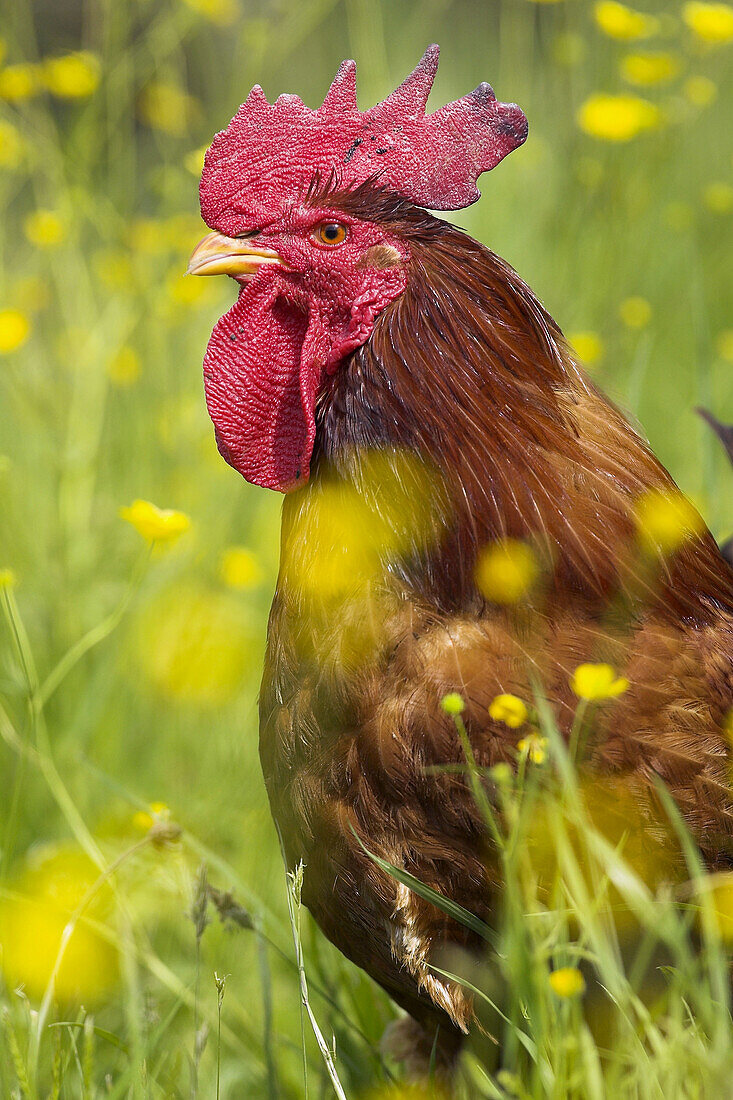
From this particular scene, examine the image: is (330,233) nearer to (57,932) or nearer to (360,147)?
(360,147)

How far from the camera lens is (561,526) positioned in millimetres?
1903

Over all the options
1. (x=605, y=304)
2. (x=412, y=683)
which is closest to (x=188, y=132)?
(x=605, y=304)

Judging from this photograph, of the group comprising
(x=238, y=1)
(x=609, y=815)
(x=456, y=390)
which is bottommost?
(x=609, y=815)

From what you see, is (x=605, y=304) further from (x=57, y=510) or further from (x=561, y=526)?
(x=561, y=526)

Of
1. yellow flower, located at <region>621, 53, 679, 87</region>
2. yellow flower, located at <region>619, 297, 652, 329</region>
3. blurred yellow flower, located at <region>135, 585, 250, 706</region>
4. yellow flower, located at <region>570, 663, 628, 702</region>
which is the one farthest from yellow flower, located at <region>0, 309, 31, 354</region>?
yellow flower, located at <region>621, 53, 679, 87</region>

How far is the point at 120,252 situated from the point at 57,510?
156 centimetres

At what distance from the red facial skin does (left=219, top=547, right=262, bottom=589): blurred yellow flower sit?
112 centimetres

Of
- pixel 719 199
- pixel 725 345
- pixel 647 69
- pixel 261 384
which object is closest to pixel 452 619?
pixel 261 384

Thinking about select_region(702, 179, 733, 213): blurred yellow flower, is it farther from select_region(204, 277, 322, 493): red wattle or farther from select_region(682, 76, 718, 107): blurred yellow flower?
select_region(204, 277, 322, 493): red wattle

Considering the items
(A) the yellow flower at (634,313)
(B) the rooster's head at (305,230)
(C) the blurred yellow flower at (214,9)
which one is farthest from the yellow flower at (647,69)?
(B) the rooster's head at (305,230)

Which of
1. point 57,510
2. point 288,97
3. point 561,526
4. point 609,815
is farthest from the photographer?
point 57,510

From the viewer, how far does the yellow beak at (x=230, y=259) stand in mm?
2062

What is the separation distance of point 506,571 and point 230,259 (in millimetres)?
842

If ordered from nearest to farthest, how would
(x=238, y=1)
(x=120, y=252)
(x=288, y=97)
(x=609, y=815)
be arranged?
(x=609, y=815)
(x=288, y=97)
(x=120, y=252)
(x=238, y=1)
